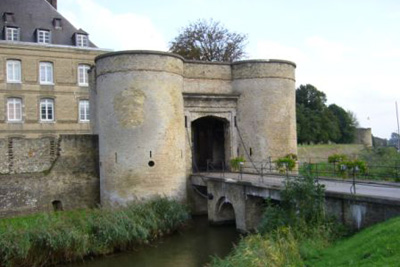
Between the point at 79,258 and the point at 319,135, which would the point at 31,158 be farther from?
the point at 319,135

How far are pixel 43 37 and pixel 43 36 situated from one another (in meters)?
0.07

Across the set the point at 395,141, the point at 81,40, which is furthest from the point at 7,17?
the point at 395,141

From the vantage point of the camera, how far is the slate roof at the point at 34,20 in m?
28.4

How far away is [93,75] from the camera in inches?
800

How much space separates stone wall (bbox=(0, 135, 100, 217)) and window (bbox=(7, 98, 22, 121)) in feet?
35.9

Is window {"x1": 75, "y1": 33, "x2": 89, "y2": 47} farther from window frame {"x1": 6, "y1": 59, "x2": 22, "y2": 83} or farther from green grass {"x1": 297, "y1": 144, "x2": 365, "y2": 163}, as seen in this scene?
green grass {"x1": 297, "y1": 144, "x2": 365, "y2": 163}

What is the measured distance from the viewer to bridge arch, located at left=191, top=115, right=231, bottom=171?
2123 cm

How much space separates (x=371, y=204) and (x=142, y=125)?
31.7 feet

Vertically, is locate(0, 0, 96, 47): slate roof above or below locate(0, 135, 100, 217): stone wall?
above

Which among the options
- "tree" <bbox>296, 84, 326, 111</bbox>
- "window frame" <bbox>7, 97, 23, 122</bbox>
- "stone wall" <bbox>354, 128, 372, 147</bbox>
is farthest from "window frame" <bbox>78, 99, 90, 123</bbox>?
"stone wall" <bbox>354, 128, 372, 147</bbox>

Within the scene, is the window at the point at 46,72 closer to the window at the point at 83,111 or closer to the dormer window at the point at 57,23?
the window at the point at 83,111

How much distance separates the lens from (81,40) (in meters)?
29.8

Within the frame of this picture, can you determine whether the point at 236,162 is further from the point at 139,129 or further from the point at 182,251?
the point at 182,251

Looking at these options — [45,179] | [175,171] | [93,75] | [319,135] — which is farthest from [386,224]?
[319,135]
